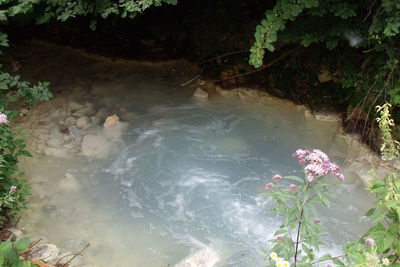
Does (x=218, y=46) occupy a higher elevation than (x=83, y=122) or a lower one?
higher

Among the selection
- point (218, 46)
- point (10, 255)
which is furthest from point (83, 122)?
point (10, 255)

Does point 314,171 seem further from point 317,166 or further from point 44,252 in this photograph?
point 44,252

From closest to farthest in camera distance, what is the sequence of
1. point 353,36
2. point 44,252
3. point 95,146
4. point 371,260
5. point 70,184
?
point 371,260, point 44,252, point 70,184, point 353,36, point 95,146

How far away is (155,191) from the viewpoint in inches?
175

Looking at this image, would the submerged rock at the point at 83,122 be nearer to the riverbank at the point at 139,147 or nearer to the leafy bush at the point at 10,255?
the riverbank at the point at 139,147

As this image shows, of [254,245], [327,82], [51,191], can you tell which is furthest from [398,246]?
[327,82]

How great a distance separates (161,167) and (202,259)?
4.72 feet

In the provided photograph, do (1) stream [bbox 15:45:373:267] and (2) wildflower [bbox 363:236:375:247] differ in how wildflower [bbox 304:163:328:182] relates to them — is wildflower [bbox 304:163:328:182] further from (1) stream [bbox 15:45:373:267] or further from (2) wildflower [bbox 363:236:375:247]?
(1) stream [bbox 15:45:373:267]

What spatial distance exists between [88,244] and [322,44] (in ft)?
12.6

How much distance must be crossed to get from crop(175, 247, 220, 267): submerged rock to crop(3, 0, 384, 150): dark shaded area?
2.40m

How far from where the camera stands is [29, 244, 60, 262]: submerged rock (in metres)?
3.50

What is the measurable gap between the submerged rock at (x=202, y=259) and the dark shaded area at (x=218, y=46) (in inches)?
94.3

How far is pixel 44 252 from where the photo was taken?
11.7 feet

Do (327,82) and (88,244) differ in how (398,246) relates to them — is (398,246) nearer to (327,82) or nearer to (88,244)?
(88,244)
